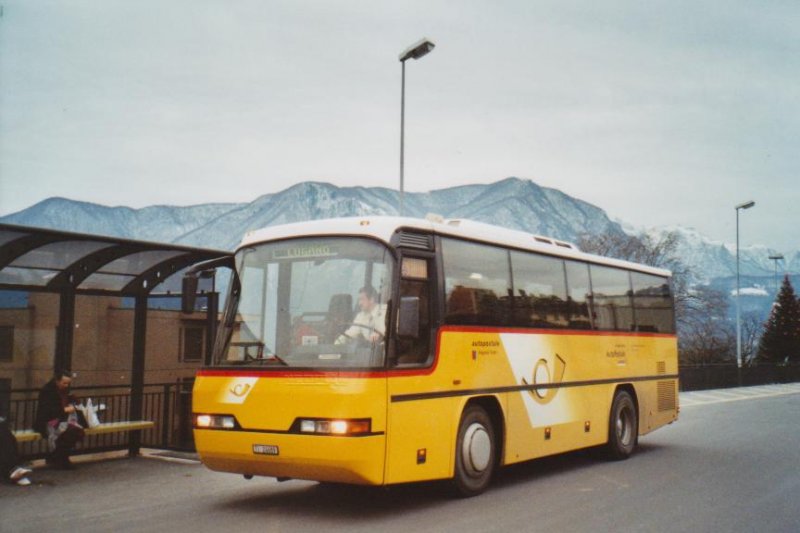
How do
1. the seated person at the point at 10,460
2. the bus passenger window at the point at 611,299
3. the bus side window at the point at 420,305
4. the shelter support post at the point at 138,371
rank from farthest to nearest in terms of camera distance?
the shelter support post at the point at 138,371, the bus passenger window at the point at 611,299, the seated person at the point at 10,460, the bus side window at the point at 420,305

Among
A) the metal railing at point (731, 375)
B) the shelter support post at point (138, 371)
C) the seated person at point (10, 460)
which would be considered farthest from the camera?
the metal railing at point (731, 375)

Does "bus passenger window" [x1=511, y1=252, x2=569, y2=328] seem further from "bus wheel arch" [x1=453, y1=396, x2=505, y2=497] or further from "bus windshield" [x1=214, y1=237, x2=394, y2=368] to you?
"bus windshield" [x1=214, y1=237, x2=394, y2=368]

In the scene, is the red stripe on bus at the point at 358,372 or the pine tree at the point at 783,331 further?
the pine tree at the point at 783,331

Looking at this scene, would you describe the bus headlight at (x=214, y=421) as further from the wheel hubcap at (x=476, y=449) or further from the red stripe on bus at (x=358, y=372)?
the wheel hubcap at (x=476, y=449)

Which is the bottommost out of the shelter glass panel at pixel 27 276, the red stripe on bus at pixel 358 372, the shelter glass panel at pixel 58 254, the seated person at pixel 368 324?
the red stripe on bus at pixel 358 372

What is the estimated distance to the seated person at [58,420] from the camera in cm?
1180

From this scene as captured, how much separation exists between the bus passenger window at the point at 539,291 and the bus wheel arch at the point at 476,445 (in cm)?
126

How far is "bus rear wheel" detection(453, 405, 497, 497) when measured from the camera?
932 cm

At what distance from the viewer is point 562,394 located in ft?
38.3

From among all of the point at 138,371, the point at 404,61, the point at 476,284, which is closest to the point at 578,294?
the point at 476,284

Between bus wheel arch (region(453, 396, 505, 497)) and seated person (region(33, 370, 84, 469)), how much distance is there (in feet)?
19.7

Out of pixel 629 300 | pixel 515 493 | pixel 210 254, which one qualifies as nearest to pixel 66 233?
pixel 210 254

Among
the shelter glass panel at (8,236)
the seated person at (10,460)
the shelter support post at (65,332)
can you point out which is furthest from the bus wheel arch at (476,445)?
the shelter support post at (65,332)

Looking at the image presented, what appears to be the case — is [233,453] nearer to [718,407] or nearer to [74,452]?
[74,452]
